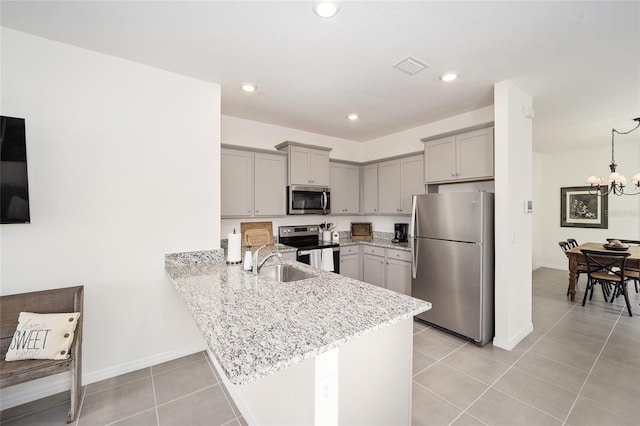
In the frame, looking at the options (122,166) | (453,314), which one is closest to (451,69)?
(453,314)

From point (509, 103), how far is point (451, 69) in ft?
2.47

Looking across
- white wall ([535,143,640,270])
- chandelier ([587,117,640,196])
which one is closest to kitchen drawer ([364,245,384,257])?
chandelier ([587,117,640,196])

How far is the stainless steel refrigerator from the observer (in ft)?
9.07

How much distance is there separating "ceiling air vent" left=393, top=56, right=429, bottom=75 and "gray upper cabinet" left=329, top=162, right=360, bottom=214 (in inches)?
86.7

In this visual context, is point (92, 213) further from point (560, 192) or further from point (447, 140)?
point (560, 192)

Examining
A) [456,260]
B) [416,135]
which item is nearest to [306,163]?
[416,135]

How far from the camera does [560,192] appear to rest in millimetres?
5949

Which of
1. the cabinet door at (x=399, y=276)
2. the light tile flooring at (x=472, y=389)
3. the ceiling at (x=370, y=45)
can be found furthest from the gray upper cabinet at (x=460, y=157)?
the light tile flooring at (x=472, y=389)

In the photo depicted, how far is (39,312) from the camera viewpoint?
190cm

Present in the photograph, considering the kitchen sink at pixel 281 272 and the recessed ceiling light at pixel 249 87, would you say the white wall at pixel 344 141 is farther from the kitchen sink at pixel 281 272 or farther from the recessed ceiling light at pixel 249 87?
the kitchen sink at pixel 281 272

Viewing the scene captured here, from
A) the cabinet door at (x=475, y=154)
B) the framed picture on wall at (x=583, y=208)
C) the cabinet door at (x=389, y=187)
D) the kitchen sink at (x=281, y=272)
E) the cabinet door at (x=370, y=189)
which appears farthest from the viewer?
the framed picture on wall at (x=583, y=208)

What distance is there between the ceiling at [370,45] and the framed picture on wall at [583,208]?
A: 2965 mm

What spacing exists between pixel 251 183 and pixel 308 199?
2.94 ft

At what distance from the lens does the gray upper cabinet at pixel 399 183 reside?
3945 millimetres
